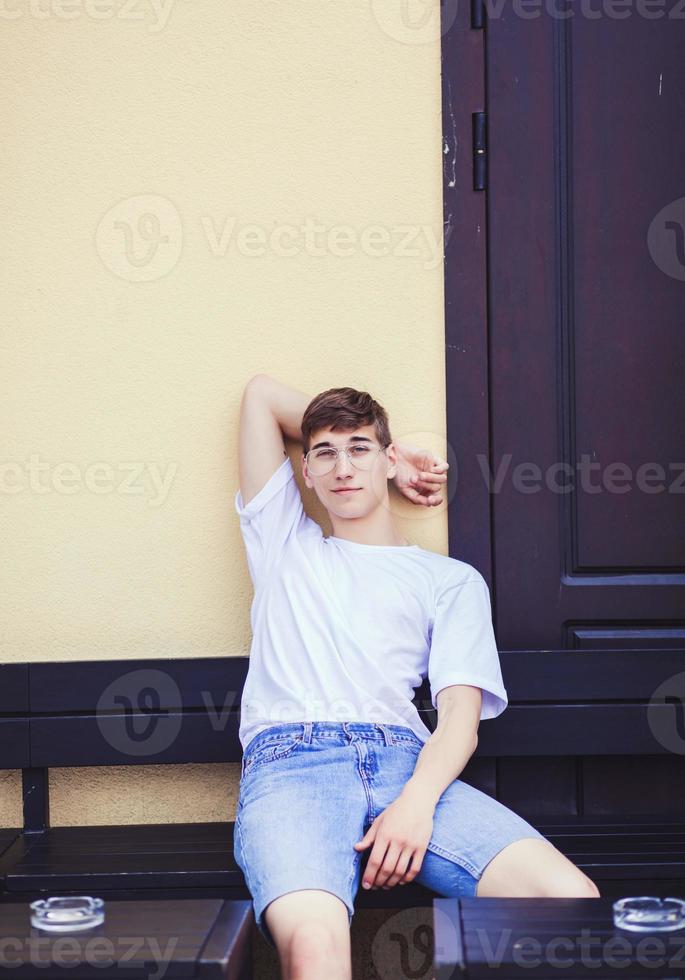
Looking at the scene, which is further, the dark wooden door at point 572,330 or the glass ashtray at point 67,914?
the dark wooden door at point 572,330

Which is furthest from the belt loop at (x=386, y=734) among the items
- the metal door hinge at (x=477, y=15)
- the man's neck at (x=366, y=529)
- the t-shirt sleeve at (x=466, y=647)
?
the metal door hinge at (x=477, y=15)

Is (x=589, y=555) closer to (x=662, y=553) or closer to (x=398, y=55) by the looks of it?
(x=662, y=553)

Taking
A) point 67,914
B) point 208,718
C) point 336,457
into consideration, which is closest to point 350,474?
point 336,457

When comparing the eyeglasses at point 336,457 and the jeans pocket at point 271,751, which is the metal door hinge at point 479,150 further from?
the jeans pocket at point 271,751

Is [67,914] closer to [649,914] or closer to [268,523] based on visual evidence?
[649,914]

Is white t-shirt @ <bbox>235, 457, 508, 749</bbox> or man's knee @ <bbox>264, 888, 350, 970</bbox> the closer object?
man's knee @ <bbox>264, 888, 350, 970</bbox>

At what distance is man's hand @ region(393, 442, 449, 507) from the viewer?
2.74 meters

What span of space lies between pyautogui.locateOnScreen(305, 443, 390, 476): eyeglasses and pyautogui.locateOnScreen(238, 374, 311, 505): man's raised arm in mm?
152

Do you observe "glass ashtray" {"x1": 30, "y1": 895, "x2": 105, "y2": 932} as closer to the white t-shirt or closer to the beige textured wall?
the white t-shirt

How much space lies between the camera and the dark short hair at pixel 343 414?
2.49m

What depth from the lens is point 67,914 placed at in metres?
1.58

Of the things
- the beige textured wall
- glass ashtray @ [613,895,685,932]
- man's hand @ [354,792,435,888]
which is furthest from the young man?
glass ashtray @ [613,895,685,932]

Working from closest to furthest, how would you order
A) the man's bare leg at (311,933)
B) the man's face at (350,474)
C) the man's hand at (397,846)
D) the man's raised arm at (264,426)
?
1. the man's bare leg at (311,933)
2. the man's hand at (397,846)
3. the man's face at (350,474)
4. the man's raised arm at (264,426)

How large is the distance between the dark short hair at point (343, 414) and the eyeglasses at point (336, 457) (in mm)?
41
